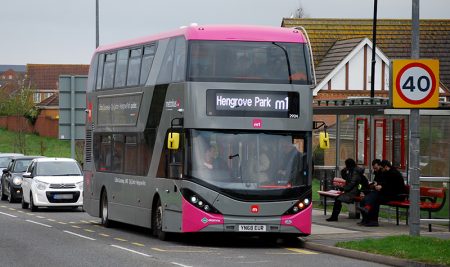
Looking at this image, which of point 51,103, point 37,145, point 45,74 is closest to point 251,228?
point 37,145

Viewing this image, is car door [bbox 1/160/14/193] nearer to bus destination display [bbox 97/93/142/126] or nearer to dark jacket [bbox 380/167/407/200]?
bus destination display [bbox 97/93/142/126]

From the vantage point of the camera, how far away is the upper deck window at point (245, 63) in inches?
886

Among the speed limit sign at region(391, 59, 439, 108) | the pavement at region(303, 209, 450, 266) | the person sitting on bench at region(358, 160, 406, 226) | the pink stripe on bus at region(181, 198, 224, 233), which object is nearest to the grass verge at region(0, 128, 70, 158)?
the pavement at region(303, 209, 450, 266)

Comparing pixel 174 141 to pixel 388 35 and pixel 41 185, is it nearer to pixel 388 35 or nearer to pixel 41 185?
pixel 41 185

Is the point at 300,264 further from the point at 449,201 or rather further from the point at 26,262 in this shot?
the point at 449,201

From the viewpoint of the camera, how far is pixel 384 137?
29.1 m

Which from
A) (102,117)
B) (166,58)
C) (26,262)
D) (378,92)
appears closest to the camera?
(26,262)

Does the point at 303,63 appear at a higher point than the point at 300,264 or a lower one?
higher

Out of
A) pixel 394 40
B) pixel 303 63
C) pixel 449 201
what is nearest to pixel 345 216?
pixel 449 201

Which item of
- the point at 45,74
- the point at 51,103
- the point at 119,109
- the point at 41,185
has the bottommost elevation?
the point at 41,185

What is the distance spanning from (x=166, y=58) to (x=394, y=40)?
140ft

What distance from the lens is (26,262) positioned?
1866cm

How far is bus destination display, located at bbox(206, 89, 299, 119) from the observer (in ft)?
73.6

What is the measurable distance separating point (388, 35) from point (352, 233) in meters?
41.9
